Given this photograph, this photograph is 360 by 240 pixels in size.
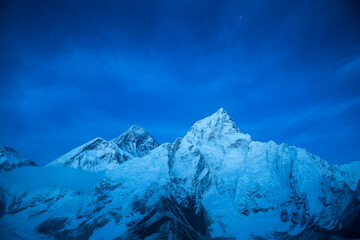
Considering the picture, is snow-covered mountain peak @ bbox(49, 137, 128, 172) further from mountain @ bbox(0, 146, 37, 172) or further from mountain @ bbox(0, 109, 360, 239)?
mountain @ bbox(0, 146, 37, 172)

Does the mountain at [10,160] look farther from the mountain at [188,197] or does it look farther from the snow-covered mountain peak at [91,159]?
the snow-covered mountain peak at [91,159]

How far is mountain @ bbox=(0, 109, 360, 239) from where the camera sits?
10525 centimetres

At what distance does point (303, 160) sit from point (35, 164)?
21510 centimetres

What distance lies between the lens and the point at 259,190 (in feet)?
480

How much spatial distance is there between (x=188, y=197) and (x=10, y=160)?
143710 mm

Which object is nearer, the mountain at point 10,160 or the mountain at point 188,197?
the mountain at point 188,197

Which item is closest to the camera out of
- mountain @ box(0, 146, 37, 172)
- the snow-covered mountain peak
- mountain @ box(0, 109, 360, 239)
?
mountain @ box(0, 109, 360, 239)

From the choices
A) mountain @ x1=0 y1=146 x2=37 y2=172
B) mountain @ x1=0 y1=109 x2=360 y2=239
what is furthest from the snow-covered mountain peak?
mountain @ x1=0 y1=146 x2=37 y2=172

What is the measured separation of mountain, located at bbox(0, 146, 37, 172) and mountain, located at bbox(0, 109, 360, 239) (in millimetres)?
8262

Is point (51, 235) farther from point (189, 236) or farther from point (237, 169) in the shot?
point (237, 169)

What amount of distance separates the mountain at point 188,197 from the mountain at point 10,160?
27.1ft

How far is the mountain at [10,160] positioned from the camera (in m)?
164

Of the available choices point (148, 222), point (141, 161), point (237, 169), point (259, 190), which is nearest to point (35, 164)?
point (141, 161)

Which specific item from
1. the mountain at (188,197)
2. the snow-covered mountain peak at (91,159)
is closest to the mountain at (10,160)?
the mountain at (188,197)
